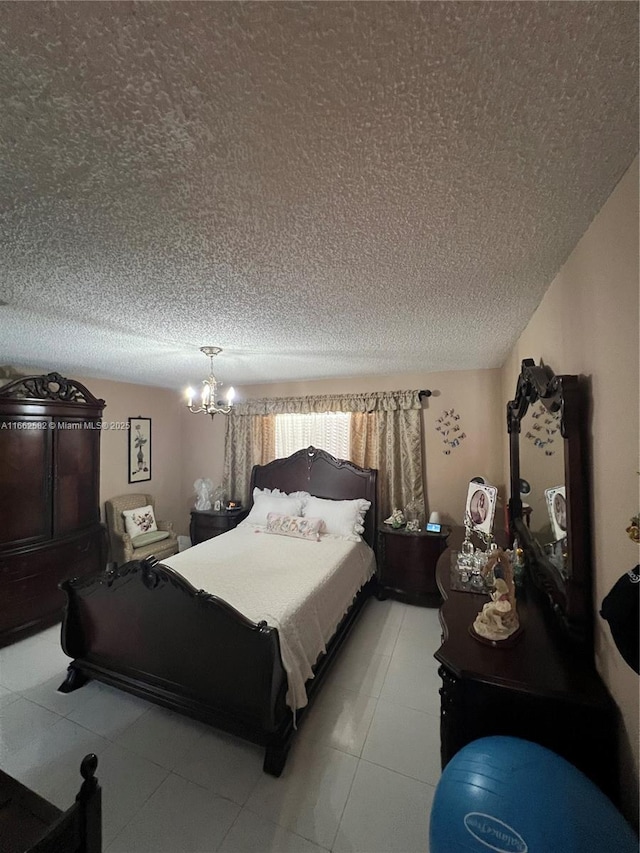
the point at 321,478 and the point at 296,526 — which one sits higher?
the point at 321,478

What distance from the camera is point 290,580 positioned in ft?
7.70

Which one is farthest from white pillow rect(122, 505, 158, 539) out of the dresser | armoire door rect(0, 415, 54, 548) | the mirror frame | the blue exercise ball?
the mirror frame

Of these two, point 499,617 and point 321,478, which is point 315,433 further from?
point 499,617

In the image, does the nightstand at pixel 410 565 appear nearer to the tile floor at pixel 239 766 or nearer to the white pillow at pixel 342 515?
the white pillow at pixel 342 515

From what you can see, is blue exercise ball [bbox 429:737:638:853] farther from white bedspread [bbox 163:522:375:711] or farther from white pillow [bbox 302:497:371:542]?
white pillow [bbox 302:497:371:542]

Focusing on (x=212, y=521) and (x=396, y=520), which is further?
(x=212, y=521)

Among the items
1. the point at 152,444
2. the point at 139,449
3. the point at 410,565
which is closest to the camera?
the point at 410,565

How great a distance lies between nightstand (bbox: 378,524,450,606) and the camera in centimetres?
317

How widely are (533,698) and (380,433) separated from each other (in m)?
2.84

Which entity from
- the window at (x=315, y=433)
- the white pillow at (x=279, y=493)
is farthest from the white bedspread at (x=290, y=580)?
the window at (x=315, y=433)

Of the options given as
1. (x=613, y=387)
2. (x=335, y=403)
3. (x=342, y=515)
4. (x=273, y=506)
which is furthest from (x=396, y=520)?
(x=613, y=387)

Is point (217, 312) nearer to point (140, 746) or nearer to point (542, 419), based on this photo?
point (542, 419)

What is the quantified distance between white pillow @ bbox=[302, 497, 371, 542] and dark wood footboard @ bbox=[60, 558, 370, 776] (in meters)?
1.23

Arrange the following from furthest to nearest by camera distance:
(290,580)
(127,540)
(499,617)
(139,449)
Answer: (139,449), (127,540), (290,580), (499,617)
